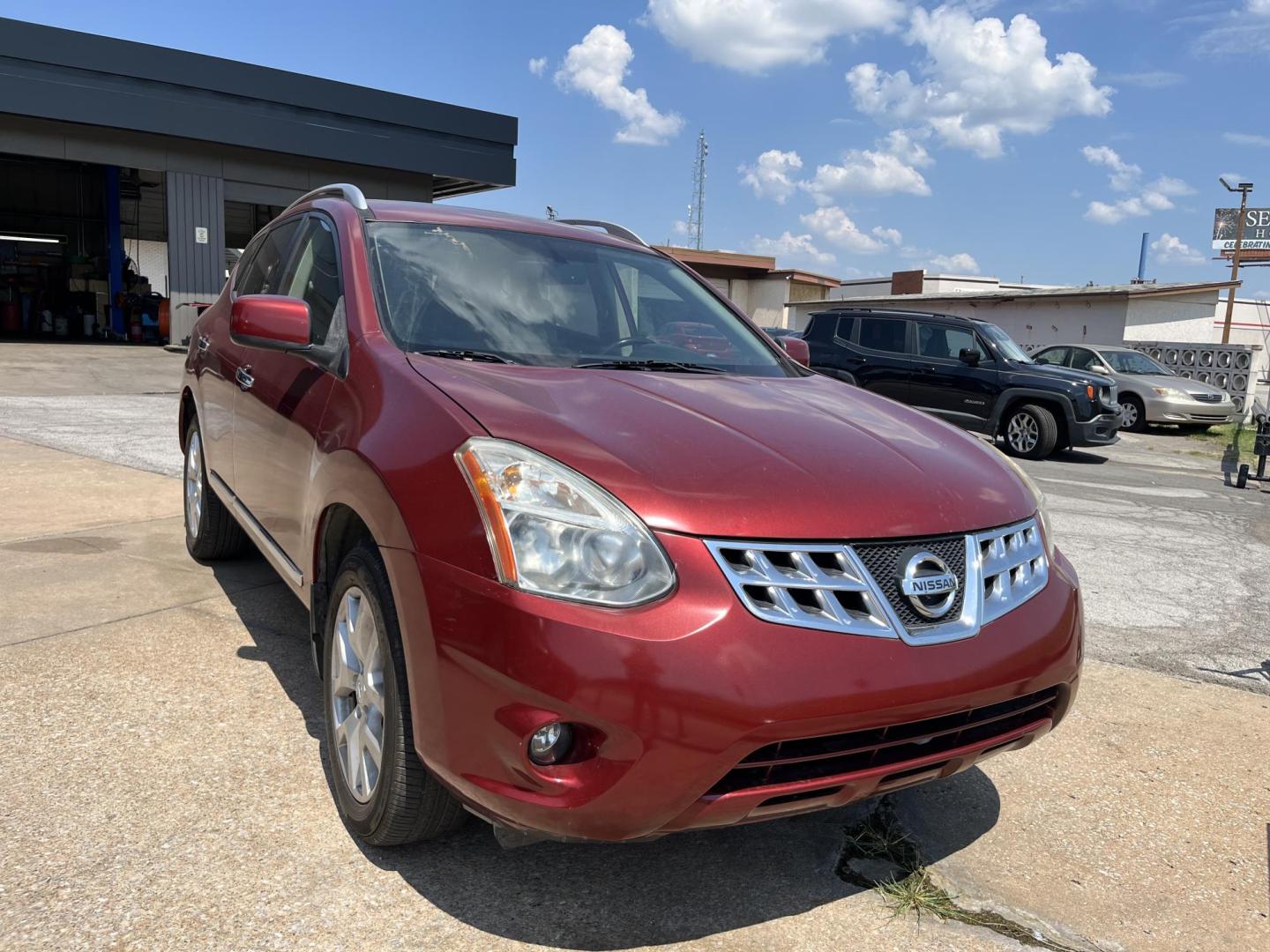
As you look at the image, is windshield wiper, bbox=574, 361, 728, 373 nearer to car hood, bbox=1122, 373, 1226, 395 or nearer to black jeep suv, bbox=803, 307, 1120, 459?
black jeep suv, bbox=803, 307, 1120, 459

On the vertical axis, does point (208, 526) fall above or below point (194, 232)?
below

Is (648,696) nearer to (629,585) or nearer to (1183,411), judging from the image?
(629,585)

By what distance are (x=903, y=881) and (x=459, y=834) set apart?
45.9 inches

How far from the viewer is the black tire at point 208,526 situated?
475 cm

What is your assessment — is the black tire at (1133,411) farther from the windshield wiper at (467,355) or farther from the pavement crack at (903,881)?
the windshield wiper at (467,355)

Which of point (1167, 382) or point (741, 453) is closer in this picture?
point (741, 453)

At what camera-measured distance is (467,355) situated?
282 centimetres

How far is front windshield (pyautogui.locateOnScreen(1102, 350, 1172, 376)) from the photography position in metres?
18.0

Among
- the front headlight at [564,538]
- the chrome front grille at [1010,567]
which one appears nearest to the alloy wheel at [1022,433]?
the chrome front grille at [1010,567]

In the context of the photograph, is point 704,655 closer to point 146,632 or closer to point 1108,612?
point 146,632

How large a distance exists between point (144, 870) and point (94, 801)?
16.7 inches

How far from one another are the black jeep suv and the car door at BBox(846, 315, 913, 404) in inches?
0.5

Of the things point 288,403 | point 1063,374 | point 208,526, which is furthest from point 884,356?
point 288,403

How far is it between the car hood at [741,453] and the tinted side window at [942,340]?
10604mm
